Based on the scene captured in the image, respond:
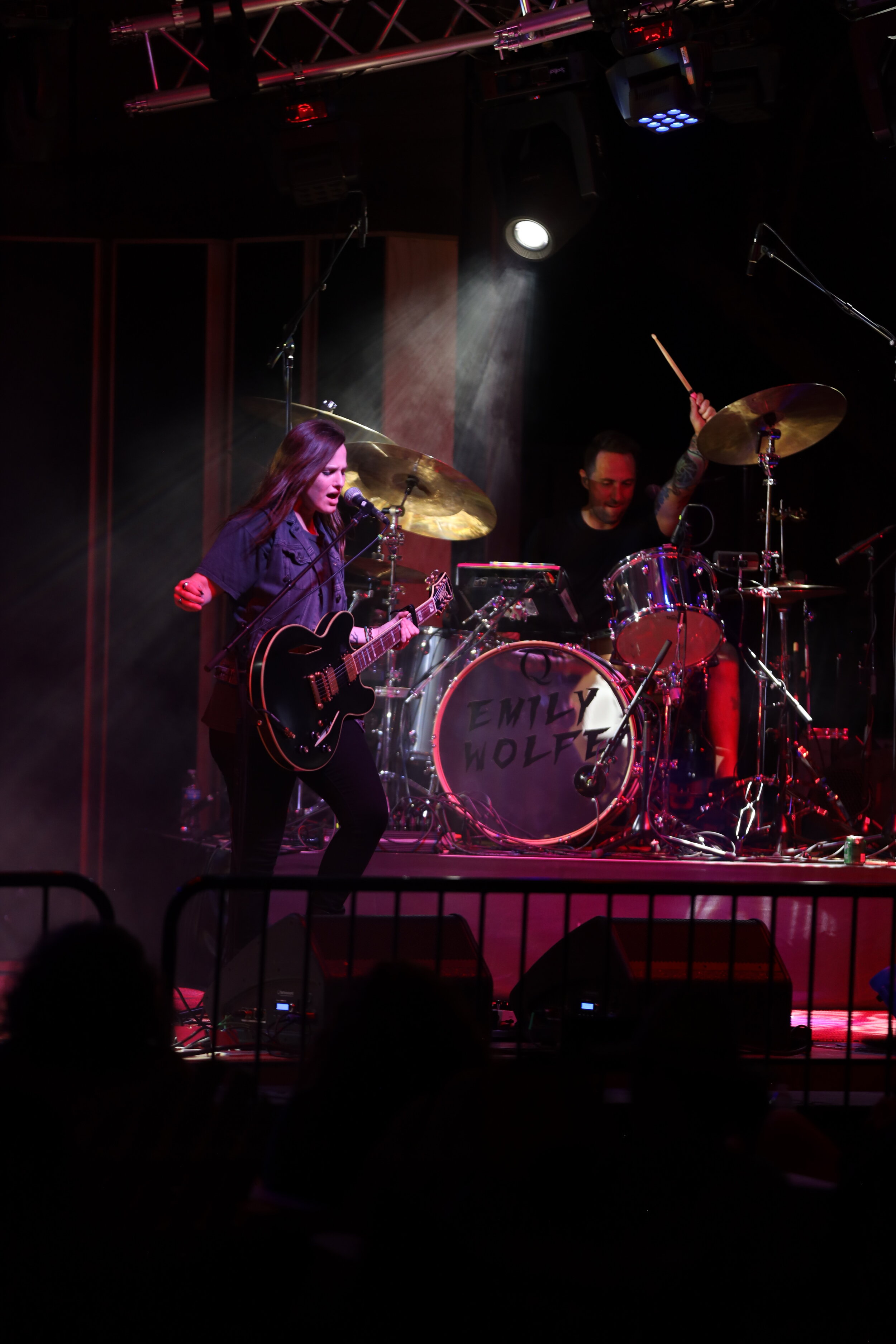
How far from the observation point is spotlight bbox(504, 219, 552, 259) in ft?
22.2

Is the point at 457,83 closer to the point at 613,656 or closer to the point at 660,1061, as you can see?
the point at 613,656

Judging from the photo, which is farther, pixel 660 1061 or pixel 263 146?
pixel 263 146

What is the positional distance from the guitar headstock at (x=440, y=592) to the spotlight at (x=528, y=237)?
7.69ft

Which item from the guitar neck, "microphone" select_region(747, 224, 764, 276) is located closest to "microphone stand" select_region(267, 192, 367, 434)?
the guitar neck

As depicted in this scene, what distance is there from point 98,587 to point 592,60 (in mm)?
4454

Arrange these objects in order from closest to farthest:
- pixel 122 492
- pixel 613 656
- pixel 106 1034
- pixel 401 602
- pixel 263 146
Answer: pixel 106 1034 < pixel 613 656 < pixel 263 146 < pixel 401 602 < pixel 122 492

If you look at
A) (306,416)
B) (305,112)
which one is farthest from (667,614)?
(305,112)

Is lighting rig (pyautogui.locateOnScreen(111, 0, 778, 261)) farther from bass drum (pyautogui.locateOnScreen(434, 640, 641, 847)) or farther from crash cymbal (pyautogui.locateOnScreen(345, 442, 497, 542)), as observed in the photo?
bass drum (pyautogui.locateOnScreen(434, 640, 641, 847))

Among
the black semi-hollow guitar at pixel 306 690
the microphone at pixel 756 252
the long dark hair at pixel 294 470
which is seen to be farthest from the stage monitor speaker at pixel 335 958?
the microphone at pixel 756 252

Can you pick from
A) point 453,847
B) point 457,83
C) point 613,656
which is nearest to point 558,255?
point 457,83

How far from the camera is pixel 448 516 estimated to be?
6453 mm

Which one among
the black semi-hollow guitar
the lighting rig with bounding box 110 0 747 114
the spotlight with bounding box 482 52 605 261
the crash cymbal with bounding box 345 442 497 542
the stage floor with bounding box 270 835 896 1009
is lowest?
the stage floor with bounding box 270 835 896 1009

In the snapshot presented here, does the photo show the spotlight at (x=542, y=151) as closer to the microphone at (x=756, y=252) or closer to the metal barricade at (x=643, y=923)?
the microphone at (x=756, y=252)

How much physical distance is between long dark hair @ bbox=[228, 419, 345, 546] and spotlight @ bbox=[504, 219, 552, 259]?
2655mm
